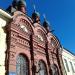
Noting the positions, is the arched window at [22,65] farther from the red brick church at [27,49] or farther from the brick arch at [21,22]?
the brick arch at [21,22]

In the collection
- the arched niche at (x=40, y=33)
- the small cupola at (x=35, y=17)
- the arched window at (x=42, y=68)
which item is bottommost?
the arched window at (x=42, y=68)

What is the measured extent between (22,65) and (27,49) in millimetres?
1772

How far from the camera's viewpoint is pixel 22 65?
1444cm

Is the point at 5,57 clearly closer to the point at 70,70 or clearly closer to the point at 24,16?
the point at 24,16

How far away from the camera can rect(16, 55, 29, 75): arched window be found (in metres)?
13.9

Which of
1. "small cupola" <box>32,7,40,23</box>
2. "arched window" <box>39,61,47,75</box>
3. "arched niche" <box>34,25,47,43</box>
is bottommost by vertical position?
"arched window" <box>39,61,47,75</box>

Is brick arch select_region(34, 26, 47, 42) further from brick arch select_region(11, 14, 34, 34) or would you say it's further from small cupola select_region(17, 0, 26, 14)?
small cupola select_region(17, 0, 26, 14)

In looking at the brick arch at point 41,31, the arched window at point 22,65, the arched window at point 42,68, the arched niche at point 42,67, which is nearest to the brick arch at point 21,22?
the brick arch at point 41,31

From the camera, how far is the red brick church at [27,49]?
44.6 feet

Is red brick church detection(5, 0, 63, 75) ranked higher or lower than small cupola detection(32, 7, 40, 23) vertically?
lower

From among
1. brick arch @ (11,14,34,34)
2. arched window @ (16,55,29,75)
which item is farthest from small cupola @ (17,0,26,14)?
arched window @ (16,55,29,75)

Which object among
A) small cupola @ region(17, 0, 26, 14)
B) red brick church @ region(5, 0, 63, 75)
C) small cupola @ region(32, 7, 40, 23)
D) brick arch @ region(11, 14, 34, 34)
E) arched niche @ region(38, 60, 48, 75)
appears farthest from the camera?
small cupola @ region(32, 7, 40, 23)

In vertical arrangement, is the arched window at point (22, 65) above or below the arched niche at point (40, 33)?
below

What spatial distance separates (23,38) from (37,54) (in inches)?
94.9
